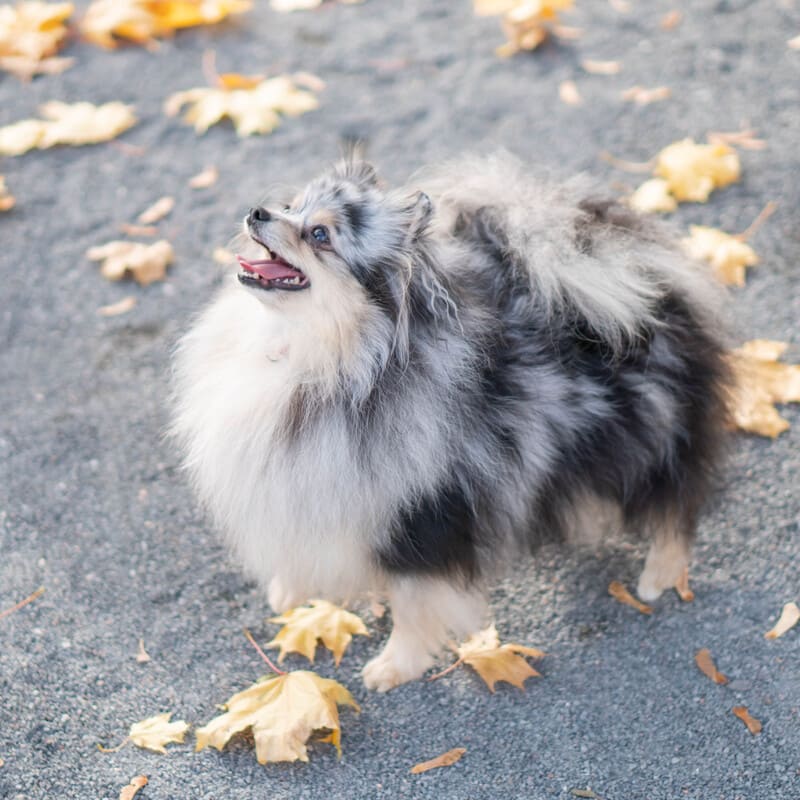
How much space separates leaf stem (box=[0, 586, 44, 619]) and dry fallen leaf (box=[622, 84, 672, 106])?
3.56m

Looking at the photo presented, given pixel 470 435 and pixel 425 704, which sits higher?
pixel 470 435

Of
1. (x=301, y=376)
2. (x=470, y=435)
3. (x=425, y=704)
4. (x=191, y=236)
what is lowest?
(x=425, y=704)

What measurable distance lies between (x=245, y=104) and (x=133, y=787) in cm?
336

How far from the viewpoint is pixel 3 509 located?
326cm

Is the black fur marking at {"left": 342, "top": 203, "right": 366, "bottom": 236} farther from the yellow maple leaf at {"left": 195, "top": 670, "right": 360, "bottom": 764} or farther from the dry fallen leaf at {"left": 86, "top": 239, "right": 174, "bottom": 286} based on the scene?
the dry fallen leaf at {"left": 86, "top": 239, "right": 174, "bottom": 286}

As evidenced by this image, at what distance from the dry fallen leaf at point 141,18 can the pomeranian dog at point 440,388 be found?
10.2 ft

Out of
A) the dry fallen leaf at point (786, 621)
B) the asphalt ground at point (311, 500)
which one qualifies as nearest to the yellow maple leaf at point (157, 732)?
the asphalt ground at point (311, 500)

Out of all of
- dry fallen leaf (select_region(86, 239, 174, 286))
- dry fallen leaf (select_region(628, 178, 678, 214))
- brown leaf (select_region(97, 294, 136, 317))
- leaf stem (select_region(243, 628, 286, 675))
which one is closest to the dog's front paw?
leaf stem (select_region(243, 628, 286, 675))

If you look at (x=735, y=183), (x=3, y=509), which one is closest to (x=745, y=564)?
(x=735, y=183)

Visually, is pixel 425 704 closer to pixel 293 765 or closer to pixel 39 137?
pixel 293 765

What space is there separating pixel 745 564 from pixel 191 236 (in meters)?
2.62

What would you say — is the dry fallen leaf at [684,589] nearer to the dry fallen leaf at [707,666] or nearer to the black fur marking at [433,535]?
the dry fallen leaf at [707,666]

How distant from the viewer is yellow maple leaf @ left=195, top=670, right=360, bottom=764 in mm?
2566

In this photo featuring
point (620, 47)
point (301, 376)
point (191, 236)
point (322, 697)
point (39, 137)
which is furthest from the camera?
point (620, 47)
